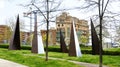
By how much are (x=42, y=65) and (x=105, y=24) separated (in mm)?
3830

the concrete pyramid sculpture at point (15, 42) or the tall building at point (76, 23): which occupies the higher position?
the tall building at point (76, 23)

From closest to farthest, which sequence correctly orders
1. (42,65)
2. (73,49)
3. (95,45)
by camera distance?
1. (42,65)
2. (73,49)
3. (95,45)

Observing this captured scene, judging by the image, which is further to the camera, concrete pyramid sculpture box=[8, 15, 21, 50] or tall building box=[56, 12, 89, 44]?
concrete pyramid sculpture box=[8, 15, 21, 50]

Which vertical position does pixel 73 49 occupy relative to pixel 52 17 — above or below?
below

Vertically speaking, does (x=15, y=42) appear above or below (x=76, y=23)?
below

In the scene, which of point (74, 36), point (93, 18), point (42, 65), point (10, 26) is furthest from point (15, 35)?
point (10, 26)

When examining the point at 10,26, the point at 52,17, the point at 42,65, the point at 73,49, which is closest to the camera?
the point at 42,65

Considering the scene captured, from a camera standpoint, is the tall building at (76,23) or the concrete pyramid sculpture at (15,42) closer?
the tall building at (76,23)

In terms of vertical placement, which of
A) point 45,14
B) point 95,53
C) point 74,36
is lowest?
point 95,53

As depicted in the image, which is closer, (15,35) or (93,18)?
(93,18)

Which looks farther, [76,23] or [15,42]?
[76,23]

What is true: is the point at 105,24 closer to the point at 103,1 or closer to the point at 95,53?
the point at 103,1

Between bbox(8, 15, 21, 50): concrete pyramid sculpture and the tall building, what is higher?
the tall building

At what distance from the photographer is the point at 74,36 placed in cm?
2250
